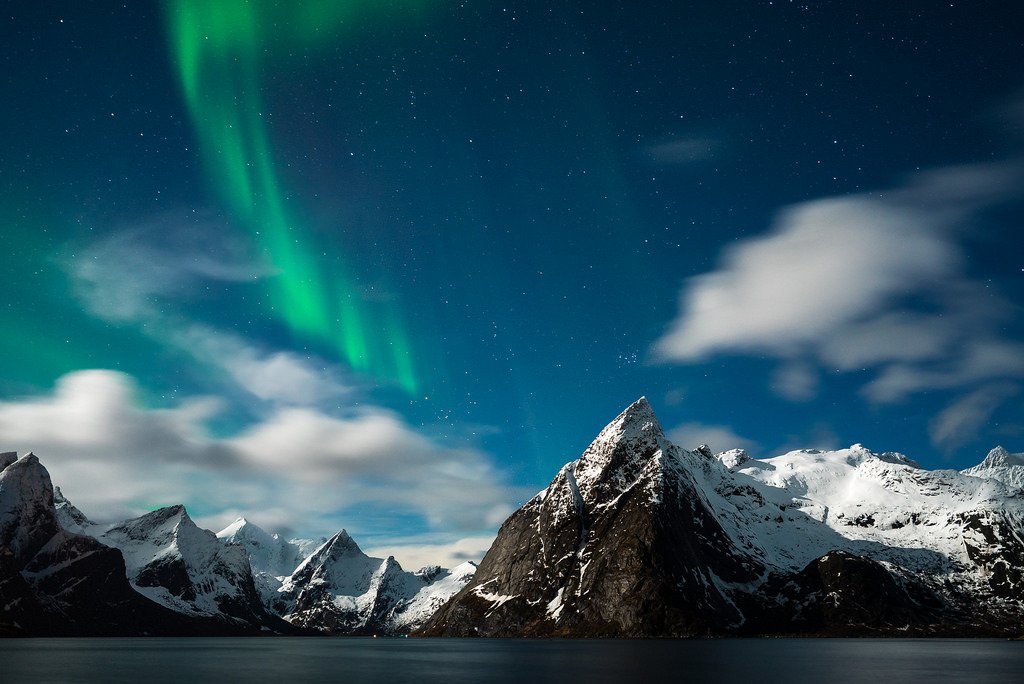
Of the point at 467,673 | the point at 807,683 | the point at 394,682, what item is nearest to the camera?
the point at 807,683

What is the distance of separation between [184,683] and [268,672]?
31603 millimetres

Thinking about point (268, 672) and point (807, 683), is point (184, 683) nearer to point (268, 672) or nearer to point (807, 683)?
point (268, 672)

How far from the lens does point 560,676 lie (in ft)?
358

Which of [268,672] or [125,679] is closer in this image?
[125,679]

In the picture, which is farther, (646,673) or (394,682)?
(646,673)

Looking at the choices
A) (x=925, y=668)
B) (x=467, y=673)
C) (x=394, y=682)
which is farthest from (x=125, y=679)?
(x=925, y=668)

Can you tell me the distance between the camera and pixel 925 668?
13938 cm

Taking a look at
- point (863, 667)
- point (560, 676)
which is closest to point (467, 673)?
point (560, 676)

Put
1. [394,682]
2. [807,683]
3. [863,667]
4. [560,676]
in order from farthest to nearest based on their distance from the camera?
[863,667]
[560,676]
[394,682]
[807,683]

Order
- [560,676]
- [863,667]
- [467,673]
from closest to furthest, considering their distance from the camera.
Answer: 1. [560,676]
2. [467,673]
3. [863,667]

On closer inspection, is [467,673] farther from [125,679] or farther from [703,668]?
[125,679]

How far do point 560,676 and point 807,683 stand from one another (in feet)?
110

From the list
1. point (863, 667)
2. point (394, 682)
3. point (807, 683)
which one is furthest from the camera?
point (863, 667)

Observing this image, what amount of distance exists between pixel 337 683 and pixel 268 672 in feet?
108
